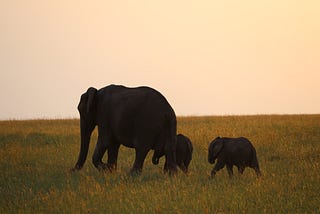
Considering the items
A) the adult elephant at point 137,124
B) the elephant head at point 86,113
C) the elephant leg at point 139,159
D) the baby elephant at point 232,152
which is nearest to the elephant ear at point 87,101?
the elephant head at point 86,113

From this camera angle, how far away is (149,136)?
14383 millimetres

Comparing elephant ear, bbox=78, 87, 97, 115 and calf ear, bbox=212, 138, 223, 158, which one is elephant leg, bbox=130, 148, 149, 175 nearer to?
calf ear, bbox=212, 138, 223, 158

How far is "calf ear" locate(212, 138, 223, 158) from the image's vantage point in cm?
1411

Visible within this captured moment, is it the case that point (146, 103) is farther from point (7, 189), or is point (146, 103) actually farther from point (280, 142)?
point (280, 142)

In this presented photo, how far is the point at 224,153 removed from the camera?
46.3 ft

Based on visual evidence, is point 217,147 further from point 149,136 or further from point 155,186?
point 155,186

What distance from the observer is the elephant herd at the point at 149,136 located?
1420 cm

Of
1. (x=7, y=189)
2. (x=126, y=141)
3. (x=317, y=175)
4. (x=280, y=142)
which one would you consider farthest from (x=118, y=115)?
(x=280, y=142)

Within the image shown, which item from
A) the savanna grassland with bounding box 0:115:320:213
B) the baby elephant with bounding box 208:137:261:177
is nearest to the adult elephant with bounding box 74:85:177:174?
the savanna grassland with bounding box 0:115:320:213

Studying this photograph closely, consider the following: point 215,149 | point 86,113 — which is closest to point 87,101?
point 86,113

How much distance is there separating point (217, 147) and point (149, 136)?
168cm

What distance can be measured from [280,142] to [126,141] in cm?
1048

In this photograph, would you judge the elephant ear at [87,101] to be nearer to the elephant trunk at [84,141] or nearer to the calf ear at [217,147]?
the elephant trunk at [84,141]

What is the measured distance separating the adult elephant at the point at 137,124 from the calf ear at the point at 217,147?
3.34ft
